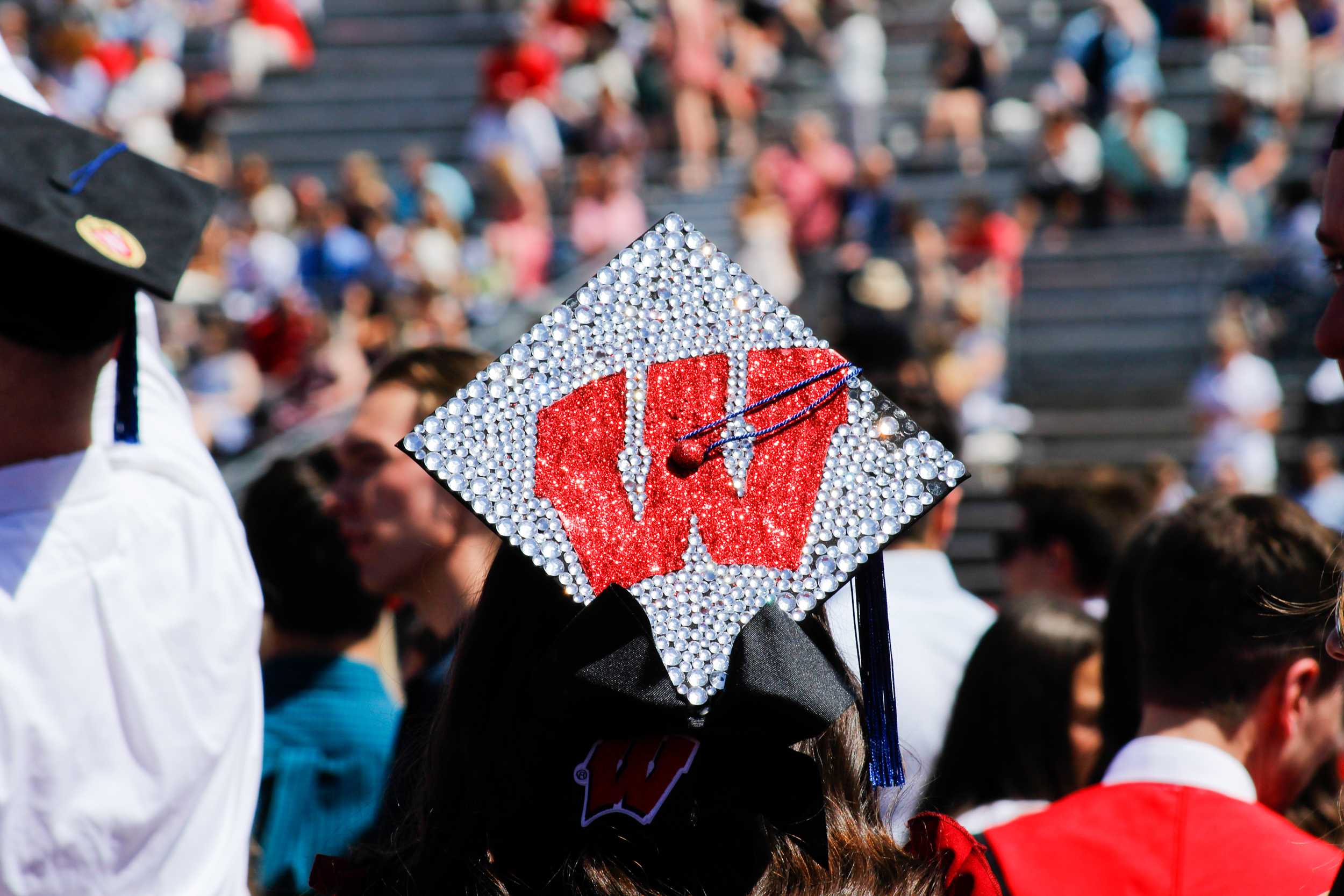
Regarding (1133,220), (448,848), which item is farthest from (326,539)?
(1133,220)

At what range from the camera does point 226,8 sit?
1561 cm

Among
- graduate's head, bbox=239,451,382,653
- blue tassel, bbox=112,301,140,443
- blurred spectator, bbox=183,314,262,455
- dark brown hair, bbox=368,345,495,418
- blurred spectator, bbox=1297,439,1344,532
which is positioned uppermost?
blue tassel, bbox=112,301,140,443

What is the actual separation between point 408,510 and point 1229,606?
5.39 ft

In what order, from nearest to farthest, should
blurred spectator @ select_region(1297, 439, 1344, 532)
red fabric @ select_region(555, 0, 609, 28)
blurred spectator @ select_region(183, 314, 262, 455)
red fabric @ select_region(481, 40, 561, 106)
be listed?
blurred spectator @ select_region(1297, 439, 1344, 532), blurred spectator @ select_region(183, 314, 262, 455), red fabric @ select_region(481, 40, 561, 106), red fabric @ select_region(555, 0, 609, 28)

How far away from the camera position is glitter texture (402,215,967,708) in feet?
5.28

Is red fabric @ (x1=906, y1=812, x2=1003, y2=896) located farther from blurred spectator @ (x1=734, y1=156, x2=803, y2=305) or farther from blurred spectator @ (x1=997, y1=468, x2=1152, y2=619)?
blurred spectator @ (x1=734, y1=156, x2=803, y2=305)

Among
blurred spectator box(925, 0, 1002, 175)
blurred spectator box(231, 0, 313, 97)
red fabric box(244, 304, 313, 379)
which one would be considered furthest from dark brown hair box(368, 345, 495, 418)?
blurred spectator box(231, 0, 313, 97)

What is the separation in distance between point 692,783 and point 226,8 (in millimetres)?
15426

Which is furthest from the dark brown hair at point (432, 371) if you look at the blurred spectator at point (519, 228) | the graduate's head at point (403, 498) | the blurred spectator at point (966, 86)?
the blurred spectator at point (966, 86)

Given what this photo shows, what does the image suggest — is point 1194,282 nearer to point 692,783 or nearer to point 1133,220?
point 1133,220

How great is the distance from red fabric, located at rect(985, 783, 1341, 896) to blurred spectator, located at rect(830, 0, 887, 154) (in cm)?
1130

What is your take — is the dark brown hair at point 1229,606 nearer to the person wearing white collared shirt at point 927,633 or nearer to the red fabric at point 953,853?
the person wearing white collared shirt at point 927,633

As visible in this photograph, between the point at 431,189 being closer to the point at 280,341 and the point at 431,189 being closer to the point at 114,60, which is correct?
the point at 280,341

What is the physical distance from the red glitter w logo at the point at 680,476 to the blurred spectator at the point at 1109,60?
1135cm
